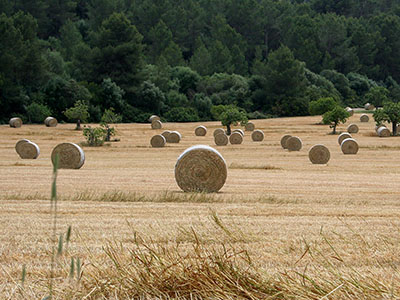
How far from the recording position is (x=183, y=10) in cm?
11275

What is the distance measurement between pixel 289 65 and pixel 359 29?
114 ft

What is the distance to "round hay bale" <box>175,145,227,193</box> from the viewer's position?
18.0 metres

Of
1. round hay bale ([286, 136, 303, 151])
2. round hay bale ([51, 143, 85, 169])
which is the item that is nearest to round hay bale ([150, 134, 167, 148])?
round hay bale ([286, 136, 303, 151])

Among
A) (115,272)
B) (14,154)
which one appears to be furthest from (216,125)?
(115,272)

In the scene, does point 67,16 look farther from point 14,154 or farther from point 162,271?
point 162,271

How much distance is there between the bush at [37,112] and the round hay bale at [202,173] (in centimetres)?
4861

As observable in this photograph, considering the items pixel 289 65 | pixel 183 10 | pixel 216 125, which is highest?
pixel 183 10

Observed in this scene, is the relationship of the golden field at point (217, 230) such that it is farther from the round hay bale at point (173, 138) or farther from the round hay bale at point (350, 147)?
the round hay bale at point (173, 138)

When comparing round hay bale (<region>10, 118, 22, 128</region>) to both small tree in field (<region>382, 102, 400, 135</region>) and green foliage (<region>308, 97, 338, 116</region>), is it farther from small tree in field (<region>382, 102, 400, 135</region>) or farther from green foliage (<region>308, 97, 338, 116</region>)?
green foliage (<region>308, 97, 338, 116</region>)

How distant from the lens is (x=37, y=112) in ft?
211

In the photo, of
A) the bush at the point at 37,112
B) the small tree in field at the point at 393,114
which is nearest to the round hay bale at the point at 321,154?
the small tree in field at the point at 393,114

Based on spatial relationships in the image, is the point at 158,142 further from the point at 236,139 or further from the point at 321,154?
the point at 321,154

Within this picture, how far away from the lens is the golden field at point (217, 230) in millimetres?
4695

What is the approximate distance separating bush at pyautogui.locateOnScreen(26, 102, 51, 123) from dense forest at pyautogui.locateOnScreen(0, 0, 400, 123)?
0.13 m
